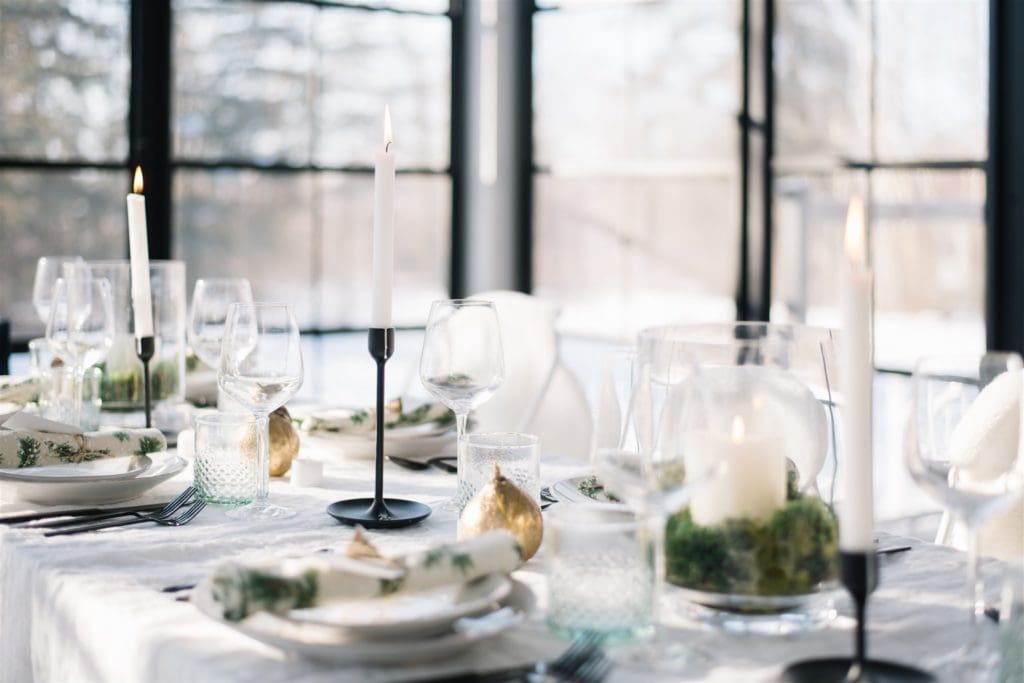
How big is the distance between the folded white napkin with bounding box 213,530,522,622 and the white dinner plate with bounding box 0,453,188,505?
542mm

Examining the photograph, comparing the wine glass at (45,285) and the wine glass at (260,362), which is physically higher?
the wine glass at (45,285)

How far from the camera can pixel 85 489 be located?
4.66 ft

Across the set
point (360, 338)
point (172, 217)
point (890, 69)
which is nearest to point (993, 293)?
point (890, 69)

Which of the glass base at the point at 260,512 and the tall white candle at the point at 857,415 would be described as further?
the glass base at the point at 260,512

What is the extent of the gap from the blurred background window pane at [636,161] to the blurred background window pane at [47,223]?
1.56 metres

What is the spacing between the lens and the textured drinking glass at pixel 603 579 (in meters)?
0.97

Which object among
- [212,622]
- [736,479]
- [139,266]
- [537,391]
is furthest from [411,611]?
[537,391]

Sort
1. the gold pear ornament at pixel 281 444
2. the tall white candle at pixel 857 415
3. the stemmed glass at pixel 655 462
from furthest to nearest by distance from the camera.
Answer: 1. the gold pear ornament at pixel 281 444
2. the stemmed glass at pixel 655 462
3. the tall white candle at pixel 857 415

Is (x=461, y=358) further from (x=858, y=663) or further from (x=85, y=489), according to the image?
(x=858, y=663)

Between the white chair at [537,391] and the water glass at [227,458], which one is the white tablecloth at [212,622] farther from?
the white chair at [537,391]

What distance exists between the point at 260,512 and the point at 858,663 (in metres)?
0.77

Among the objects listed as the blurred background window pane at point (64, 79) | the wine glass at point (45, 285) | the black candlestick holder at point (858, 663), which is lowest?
the black candlestick holder at point (858, 663)

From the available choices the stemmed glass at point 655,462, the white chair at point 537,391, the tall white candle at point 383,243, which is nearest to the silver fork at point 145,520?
the tall white candle at point 383,243

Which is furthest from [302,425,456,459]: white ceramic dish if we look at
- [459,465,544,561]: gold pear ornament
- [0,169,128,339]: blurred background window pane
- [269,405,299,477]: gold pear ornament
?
[0,169,128,339]: blurred background window pane
